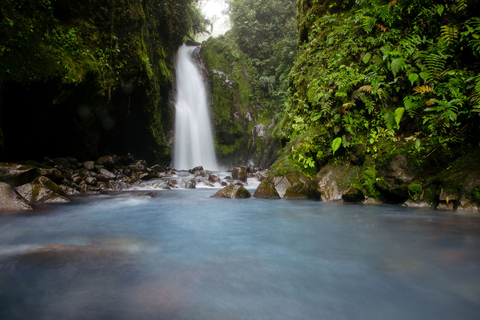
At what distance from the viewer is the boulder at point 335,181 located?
17.9ft

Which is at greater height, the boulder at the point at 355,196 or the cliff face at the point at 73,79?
the cliff face at the point at 73,79

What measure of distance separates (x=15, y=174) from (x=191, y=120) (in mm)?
12872

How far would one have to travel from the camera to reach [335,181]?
18.5ft

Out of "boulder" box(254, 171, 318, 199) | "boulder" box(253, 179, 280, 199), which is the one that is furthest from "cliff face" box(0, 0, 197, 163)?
"boulder" box(254, 171, 318, 199)

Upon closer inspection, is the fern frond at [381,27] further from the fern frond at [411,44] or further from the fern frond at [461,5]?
the fern frond at [461,5]

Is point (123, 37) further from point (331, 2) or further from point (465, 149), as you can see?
point (465, 149)

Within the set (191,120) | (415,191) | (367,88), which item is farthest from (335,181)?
(191,120)

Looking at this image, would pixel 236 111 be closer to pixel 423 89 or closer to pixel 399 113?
pixel 399 113

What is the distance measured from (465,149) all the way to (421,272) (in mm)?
3442

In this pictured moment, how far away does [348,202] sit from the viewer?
5.13 metres

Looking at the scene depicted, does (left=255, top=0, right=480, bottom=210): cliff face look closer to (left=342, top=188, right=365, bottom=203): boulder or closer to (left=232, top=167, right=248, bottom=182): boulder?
(left=342, top=188, right=365, bottom=203): boulder

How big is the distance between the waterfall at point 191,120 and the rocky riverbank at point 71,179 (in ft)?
13.3

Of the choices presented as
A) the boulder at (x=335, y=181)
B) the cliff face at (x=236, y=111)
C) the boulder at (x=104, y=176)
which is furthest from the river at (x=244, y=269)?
the cliff face at (x=236, y=111)

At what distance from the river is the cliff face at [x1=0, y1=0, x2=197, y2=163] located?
4514 millimetres
